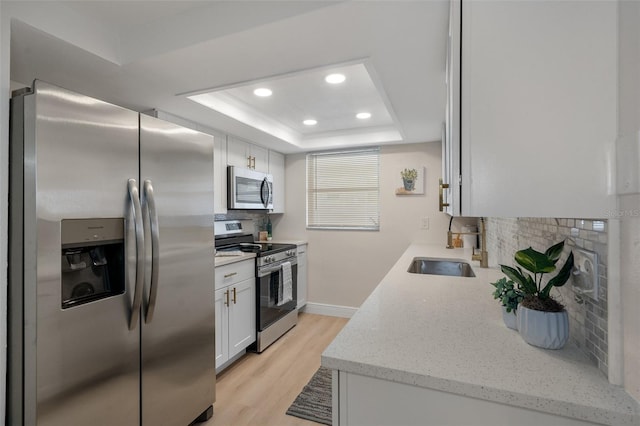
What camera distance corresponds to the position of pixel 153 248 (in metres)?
1.53

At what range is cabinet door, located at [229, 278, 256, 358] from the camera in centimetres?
253

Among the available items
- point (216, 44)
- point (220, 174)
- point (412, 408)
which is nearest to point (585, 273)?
point (412, 408)

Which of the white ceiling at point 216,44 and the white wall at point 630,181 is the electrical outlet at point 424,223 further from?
the white wall at point 630,181

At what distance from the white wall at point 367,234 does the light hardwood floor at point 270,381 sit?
636mm

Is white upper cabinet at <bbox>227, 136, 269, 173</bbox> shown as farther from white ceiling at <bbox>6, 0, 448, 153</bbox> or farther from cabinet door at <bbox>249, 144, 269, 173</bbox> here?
white ceiling at <bbox>6, 0, 448, 153</bbox>

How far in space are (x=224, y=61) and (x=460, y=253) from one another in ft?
8.07

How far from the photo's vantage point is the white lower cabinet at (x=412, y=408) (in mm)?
730

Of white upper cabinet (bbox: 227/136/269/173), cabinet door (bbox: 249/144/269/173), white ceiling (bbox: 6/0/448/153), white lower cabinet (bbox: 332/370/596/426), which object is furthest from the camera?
cabinet door (bbox: 249/144/269/173)

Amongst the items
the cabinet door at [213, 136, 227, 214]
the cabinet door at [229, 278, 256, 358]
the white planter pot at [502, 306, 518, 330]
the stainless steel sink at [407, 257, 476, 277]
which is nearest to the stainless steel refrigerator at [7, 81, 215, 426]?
the cabinet door at [229, 278, 256, 358]

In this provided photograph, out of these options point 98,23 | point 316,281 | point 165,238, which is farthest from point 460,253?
point 98,23

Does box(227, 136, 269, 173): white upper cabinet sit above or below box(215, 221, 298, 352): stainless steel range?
above

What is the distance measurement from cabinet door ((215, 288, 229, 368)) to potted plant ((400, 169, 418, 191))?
87.2 inches

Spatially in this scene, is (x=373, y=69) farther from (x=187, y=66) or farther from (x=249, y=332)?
(x=249, y=332)

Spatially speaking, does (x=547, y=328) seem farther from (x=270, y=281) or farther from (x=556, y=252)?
(x=270, y=281)
